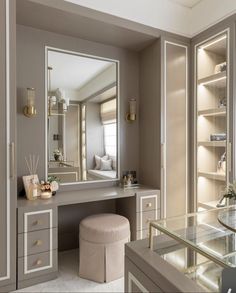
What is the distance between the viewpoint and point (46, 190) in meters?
2.27

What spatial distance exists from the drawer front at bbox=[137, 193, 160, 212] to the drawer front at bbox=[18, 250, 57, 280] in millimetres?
976

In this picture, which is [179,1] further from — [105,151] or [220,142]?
[105,151]

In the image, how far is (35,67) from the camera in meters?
2.45

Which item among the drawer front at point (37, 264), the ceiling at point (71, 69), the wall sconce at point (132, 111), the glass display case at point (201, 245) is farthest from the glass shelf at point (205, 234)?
the ceiling at point (71, 69)

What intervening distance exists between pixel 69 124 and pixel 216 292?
2.22 metres

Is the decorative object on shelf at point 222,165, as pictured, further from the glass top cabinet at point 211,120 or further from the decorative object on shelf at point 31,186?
the decorative object on shelf at point 31,186

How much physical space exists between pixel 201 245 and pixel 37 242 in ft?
4.99

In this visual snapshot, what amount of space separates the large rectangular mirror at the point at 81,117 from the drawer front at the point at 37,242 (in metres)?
0.66

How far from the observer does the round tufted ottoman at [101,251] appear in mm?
2053

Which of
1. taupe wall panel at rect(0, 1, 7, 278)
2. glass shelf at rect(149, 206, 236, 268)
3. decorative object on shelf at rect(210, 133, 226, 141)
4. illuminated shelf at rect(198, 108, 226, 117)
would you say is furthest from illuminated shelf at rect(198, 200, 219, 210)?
taupe wall panel at rect(0, 1, 7, 278)

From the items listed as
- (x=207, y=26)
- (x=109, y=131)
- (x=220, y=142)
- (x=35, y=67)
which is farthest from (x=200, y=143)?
(x=35, y=67)

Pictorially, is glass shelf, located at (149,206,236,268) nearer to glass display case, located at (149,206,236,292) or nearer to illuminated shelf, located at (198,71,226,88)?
glass display case, located at (149,206,236,292)

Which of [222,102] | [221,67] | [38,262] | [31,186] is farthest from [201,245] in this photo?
[221,67]

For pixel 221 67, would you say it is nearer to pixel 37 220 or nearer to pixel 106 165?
pixel 106 165
